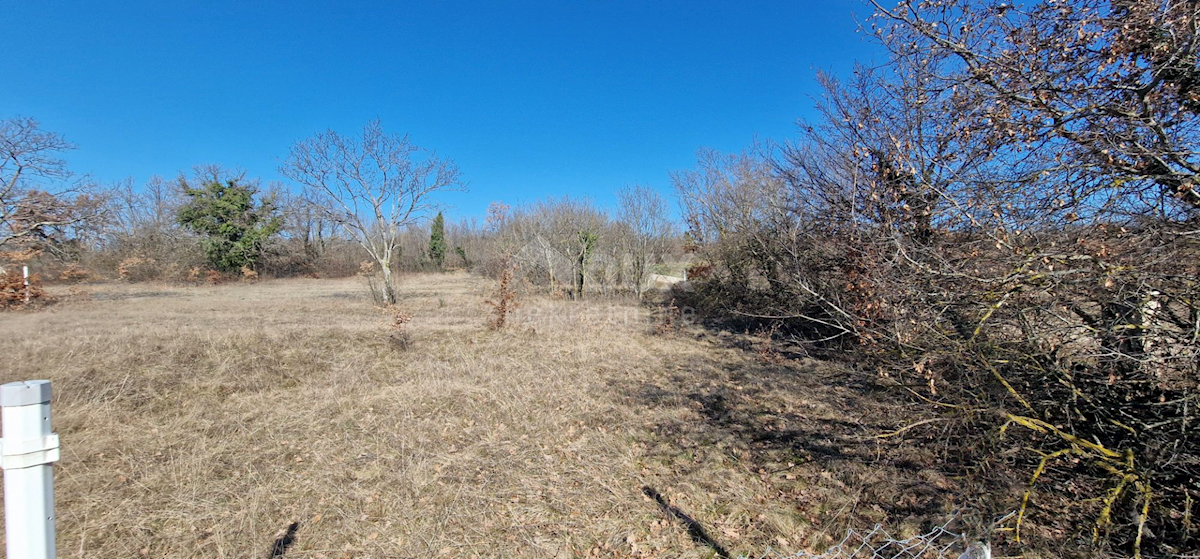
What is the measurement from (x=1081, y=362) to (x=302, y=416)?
7.13m

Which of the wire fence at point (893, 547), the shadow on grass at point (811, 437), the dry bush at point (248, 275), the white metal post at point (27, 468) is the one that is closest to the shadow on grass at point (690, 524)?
the wire fence at point (893, 547)

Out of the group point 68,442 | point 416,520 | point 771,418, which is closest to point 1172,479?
point 771,418

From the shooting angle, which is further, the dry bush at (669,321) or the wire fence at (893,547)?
the dry bush at (669,321)

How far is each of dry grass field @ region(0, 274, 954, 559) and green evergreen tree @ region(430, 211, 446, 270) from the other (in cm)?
2476

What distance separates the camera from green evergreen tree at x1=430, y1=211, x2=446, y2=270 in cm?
3353

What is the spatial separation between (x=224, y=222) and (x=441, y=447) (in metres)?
26.2

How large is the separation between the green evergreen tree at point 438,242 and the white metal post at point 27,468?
108 ft

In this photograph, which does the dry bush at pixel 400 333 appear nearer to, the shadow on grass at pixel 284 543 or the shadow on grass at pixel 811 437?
the shadow on grass at pixel 811 437

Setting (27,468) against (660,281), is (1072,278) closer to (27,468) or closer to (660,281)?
(27,468)

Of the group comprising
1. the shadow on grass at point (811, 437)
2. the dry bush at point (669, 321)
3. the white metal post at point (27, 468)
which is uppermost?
the white metal post at point (27, 468)

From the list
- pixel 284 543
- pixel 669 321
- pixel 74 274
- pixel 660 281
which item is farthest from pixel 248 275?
pixel 284 543

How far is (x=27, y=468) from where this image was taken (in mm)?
1223

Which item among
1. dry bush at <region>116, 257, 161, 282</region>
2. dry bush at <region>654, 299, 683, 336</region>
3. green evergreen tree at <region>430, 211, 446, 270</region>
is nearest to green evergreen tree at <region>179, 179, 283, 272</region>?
dry bush at <region>116, 257, 161, 282</region>

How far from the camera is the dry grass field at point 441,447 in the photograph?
3570mm
